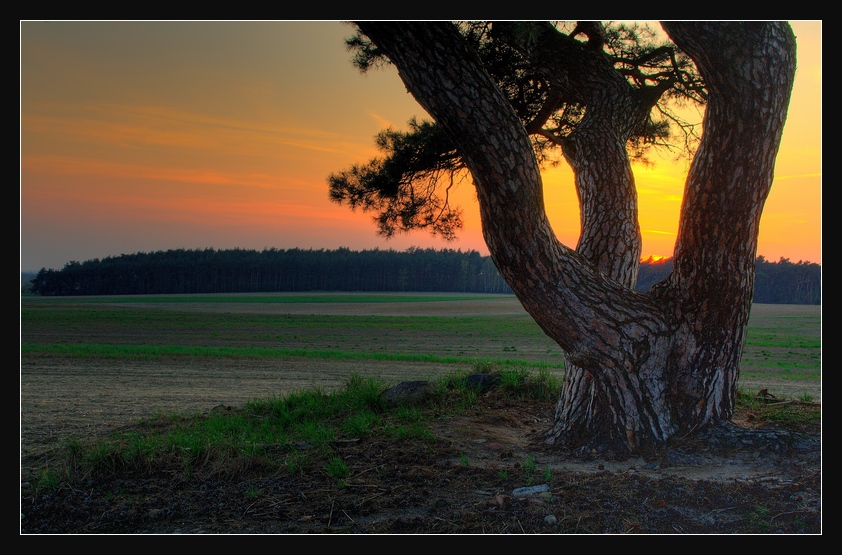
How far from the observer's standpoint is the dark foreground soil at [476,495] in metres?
4.00

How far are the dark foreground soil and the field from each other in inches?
9.1

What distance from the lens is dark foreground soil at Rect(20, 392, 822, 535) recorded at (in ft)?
13.1

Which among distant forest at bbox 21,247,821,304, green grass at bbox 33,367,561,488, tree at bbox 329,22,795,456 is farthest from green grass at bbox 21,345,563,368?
tree at bbox 329,22,795,456

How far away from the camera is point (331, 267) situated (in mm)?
40812

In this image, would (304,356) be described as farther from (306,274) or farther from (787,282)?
(306,274)

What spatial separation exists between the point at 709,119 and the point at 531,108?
3823 millimetres

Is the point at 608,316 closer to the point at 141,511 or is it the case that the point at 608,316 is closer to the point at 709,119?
Result: the point at 709,119

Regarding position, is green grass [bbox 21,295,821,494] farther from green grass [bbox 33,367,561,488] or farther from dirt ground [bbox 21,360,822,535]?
dirt ground [bbox 21,360,822,535]

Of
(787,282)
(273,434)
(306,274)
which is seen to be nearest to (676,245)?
(273,434)

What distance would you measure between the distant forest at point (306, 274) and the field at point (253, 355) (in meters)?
1.66

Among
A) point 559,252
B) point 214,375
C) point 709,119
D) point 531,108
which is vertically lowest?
point 214,375

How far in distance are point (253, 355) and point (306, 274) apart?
22.2m

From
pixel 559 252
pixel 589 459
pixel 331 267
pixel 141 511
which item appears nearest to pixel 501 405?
pixel 589 459

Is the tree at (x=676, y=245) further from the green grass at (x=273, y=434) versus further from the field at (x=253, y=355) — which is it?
the green grass at (x=273, y=434)
